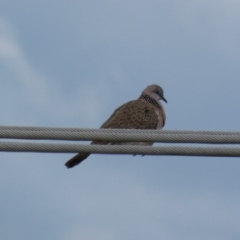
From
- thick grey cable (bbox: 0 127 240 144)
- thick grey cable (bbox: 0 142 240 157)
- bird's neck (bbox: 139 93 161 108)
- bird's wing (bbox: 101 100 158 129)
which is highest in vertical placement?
bird's neck (bbox: 139 93 161 108)

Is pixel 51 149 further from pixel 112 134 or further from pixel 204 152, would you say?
pixel 204 152

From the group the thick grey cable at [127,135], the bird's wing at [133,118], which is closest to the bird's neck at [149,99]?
the bird's wing at [133,118]

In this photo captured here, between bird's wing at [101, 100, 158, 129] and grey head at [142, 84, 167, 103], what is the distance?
556 millimetres

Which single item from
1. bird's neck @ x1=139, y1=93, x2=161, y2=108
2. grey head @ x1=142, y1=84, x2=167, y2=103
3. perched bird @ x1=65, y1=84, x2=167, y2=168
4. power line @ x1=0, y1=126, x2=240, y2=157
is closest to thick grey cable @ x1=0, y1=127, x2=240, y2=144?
power line @ x1=0, y1=126, x2=240, y2=157

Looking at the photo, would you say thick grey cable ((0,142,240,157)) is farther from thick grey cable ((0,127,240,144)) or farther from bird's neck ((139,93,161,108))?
bird's neck ((139,93,161,108))

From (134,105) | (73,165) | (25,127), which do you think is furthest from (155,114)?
(25,127)

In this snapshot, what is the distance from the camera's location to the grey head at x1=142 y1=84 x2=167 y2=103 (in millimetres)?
10000

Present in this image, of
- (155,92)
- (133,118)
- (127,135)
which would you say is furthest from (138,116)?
(127,135)

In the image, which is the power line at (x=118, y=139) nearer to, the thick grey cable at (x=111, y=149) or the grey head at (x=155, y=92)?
the thick grey cable at (x=111, y=149)

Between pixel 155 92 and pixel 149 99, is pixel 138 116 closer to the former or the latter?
pixel 149 99

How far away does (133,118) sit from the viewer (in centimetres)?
921

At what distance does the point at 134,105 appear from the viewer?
9.47 m

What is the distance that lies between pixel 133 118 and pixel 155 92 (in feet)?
3.09

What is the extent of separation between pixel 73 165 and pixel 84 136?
12.0 feet
